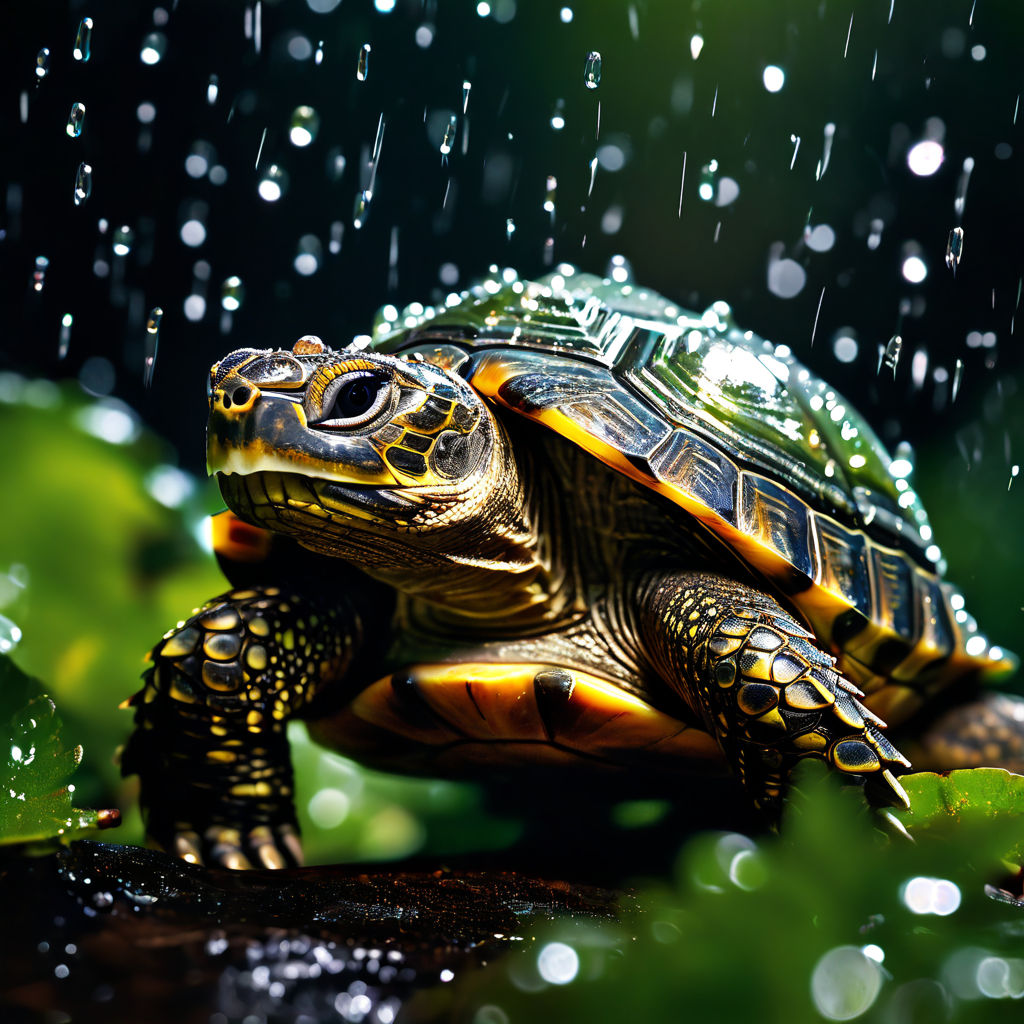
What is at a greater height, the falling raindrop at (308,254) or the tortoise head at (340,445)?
the tortoise head at (340,445)

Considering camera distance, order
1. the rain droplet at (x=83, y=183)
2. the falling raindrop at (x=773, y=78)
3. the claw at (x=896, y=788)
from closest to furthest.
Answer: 1. the claw at (x=896, y=788)
2. the falling raindrop at (x=773, y=78)
3. the rain droplet at (x=83, y=183)

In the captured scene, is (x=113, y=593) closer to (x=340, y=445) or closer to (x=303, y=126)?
(x=340, y=445)

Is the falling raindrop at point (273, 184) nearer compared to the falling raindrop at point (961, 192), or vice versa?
the falling raindrop at point (961, 192)

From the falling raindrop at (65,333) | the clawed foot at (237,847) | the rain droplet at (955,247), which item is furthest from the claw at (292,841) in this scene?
the falling raindrop at (65,333)

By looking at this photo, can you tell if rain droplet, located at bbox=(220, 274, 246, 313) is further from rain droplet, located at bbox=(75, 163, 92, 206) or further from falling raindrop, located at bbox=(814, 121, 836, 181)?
falling raindrop, located at bbox=(814, 121, 836, 181)

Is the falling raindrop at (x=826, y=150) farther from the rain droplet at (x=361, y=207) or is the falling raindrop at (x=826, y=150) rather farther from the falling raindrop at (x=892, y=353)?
the rain droplet at (x=361, y=207)

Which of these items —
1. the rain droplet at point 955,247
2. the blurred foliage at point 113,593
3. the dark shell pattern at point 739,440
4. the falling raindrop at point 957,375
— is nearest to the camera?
the dark shell pattern at point 739,440

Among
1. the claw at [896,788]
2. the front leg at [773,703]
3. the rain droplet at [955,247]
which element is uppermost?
the rain droplet at [955,247]

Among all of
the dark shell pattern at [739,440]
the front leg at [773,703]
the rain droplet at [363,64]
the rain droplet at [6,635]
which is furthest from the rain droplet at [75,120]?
the front leg at [773,703]
